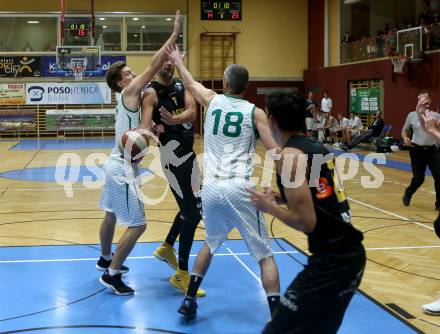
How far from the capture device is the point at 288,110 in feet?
10.6

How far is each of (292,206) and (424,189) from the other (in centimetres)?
1086

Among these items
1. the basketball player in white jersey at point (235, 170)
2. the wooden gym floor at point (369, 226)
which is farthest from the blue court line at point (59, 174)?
the basketball player in white jersey at point (235, 170)

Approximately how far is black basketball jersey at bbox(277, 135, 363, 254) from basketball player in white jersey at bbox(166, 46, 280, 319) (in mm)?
1352

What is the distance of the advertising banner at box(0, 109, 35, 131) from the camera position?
29.9 metres

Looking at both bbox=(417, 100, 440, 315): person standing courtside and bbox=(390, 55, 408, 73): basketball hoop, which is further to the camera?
bbox=(390, 55, 408, 73): basketball hoop

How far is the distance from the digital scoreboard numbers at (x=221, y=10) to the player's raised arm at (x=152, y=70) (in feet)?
86.5

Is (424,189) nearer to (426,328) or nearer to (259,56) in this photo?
(426,328)

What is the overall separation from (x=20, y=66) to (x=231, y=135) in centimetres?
2792

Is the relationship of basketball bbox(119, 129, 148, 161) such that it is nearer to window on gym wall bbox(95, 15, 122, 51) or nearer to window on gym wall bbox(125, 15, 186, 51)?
window on gym wall bbox(95, 15, 122, 51)

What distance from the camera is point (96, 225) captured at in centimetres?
904

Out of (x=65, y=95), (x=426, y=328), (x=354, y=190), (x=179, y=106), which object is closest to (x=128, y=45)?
(x=65, y=95)

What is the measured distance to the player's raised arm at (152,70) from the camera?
5.14 meters

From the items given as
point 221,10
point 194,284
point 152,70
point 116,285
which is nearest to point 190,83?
point 152,70

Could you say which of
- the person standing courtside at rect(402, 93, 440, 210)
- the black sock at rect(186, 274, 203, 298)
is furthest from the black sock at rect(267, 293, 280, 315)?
the person standing courtside at rect(402, 93, 440, 210)
